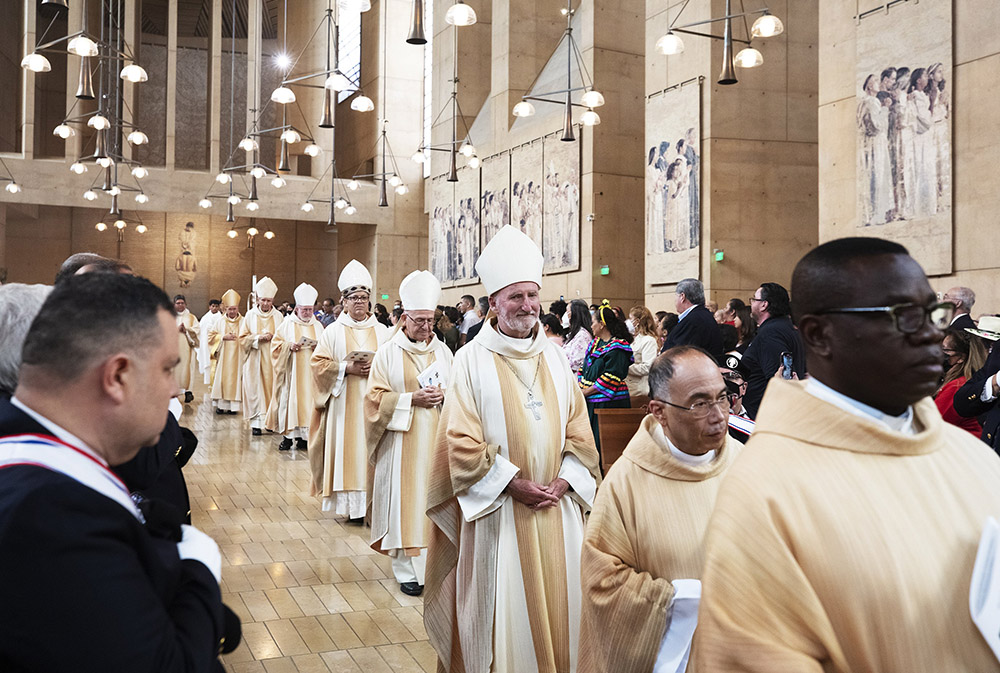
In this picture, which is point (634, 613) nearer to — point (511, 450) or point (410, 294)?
point (511, 450)

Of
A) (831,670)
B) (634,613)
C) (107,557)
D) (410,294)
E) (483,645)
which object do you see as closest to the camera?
(107,557)

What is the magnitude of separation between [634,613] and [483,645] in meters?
1.55

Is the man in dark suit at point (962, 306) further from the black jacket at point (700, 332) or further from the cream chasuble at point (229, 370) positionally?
the cream chasuble at point (229, 370)

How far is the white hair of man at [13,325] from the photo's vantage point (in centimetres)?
223

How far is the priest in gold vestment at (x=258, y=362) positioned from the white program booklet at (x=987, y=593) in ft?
41.0

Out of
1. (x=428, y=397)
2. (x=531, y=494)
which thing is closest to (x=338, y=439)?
(x=428, y=397)

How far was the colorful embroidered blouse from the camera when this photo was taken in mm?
7629

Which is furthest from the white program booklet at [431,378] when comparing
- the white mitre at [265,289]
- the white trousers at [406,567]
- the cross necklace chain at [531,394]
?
the white mitre at [265,289]

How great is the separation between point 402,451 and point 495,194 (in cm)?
1631

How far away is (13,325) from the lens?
90.7 inches

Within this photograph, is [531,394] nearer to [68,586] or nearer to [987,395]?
[987,395]

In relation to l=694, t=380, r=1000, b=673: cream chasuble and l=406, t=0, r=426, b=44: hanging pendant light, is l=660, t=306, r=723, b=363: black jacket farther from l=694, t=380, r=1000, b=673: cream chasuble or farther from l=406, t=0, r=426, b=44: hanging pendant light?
l=694, t=380, r=1000, b=673: cream chasuble

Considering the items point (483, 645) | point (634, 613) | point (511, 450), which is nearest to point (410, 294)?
point (511, 450)

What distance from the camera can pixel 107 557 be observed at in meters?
1.42
